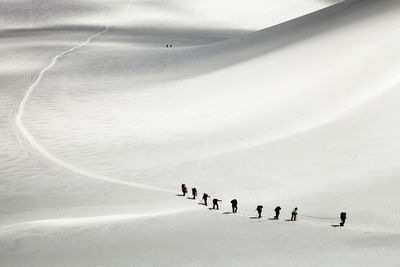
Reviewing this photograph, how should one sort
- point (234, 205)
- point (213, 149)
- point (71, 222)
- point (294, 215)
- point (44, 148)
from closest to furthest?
point (294, 215), point (71, 222), point (234, 205), point (213, 149), point (44, 148)

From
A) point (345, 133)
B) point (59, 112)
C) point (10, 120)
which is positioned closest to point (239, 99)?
point (345, 133)

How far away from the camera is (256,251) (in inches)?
406

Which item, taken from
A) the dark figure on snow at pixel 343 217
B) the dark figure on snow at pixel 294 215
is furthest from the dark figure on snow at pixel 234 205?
the dark figure on snow at pixel 343 217

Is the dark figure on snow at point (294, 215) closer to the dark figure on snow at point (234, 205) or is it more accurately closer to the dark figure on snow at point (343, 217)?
the dark figure on snow at point (343, 217)

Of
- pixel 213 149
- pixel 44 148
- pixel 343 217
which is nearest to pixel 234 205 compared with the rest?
pixel 343 217

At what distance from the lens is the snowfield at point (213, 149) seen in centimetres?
1087

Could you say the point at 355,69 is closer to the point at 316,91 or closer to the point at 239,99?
the point at 316,91

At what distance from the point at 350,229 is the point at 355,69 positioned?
1268cm

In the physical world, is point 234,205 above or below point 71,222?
above

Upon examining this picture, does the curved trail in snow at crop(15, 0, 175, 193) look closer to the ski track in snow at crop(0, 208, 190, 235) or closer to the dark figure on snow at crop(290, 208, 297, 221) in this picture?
the ski track in snow at crop(0, 208, 190, 235)

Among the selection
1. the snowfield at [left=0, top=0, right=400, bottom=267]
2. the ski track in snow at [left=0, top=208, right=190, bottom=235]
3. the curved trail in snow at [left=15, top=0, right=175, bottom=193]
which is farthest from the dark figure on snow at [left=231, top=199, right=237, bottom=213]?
the curved trail in snow at [left=15, top=0, right=175, bottom=193]

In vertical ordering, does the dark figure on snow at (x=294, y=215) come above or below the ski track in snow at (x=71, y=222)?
above

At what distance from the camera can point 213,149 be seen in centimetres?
1875

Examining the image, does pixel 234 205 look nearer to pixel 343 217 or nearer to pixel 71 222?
pixel 343 217
